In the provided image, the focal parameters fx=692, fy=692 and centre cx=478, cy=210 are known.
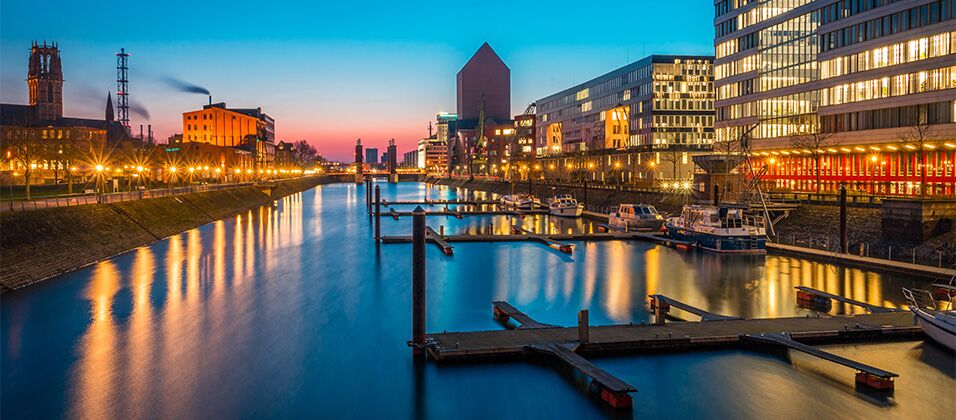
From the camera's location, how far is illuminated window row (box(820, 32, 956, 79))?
64.8 meters

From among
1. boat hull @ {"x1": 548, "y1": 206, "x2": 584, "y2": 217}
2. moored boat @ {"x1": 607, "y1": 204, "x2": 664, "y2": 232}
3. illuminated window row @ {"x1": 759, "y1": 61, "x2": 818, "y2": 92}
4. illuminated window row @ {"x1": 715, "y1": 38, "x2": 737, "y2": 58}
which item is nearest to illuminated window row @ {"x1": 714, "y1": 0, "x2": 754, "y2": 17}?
illuminated window row @ {"x1": 715, "y1": 38, "x2": 737, "y2": 58}

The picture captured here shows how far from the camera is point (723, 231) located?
5428 centimetres

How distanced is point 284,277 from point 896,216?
139 feet

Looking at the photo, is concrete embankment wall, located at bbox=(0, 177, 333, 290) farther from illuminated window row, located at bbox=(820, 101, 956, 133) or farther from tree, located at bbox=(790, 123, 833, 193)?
illuminated window row, located at bbox=(820, 101, 956, 133)

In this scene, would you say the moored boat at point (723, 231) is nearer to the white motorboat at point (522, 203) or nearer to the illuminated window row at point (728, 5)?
the white motorboat at point (522, 203)

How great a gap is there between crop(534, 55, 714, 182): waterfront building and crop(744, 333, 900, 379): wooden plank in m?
91.8

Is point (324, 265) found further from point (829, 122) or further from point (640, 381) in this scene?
point (829, 122)

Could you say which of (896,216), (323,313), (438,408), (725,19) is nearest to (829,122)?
(725,19)

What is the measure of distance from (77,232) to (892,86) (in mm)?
75930

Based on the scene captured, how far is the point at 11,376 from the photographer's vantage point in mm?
24531

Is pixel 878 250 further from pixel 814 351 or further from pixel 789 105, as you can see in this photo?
pixel 789 105

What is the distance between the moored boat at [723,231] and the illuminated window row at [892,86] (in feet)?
87.0

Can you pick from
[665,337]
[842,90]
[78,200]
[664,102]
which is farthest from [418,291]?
[664,102]

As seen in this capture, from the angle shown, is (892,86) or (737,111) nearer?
(892,86)
